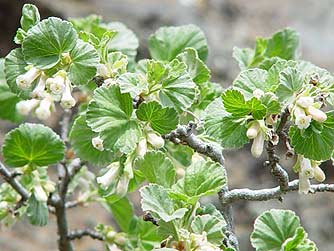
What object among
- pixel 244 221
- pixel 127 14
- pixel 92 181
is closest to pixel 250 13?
pixel 127 14

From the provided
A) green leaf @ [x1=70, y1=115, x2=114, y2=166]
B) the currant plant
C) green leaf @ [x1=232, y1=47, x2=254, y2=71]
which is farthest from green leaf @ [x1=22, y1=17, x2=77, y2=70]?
green leaf @ [x1=232, y1=47, x2=254, y2=71]

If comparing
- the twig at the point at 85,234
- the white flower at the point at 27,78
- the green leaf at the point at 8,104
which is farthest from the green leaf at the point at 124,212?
the white flower at the point at 27,78

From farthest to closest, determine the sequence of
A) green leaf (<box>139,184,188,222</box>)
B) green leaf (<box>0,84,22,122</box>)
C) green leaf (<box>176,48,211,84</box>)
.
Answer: green leaf (<box>0,84,22,122</box>) < green leaf (<box>176,48,211,84</box>) < green leaf (<box>139,184,188,222</box>)

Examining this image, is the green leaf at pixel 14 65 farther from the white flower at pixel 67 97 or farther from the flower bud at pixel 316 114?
the flower bud at pixel 316 114

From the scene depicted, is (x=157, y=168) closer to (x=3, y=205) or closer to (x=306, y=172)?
(x=306, y=172)

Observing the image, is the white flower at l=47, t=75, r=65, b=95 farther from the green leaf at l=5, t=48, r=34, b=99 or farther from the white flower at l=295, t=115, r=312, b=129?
the white flower at l=295, t=115, r=312, b=129
